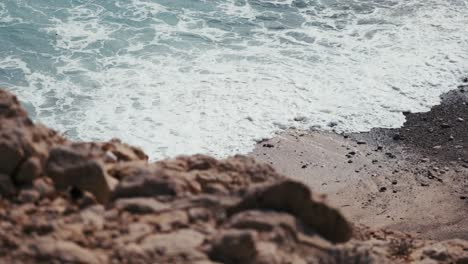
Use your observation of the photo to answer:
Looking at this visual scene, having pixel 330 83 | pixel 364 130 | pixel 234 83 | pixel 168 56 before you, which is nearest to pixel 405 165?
pixel 364 130

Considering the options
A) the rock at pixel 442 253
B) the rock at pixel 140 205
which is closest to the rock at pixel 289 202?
the rock at pixel 140 205

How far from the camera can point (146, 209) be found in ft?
19.3

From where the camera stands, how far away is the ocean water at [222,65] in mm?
15555

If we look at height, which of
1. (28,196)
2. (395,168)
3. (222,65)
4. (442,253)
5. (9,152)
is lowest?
(395,168)

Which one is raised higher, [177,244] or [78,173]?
[78,173]

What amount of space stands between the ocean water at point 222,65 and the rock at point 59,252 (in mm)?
9065

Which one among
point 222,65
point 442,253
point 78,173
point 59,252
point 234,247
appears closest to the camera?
point 59,252

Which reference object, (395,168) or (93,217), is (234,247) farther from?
(395,168)

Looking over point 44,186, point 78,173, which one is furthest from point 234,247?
point 44,186

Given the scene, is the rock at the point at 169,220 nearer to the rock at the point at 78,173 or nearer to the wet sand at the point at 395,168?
the rock at the point at 78,173

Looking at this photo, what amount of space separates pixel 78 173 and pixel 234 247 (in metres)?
1.70

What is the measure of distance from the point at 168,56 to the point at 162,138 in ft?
14.2

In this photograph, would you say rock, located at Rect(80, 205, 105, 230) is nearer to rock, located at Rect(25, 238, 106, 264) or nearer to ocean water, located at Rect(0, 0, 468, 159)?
rock, located at Rect(25, 238, 106, 264)

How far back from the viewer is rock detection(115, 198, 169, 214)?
589 cm
